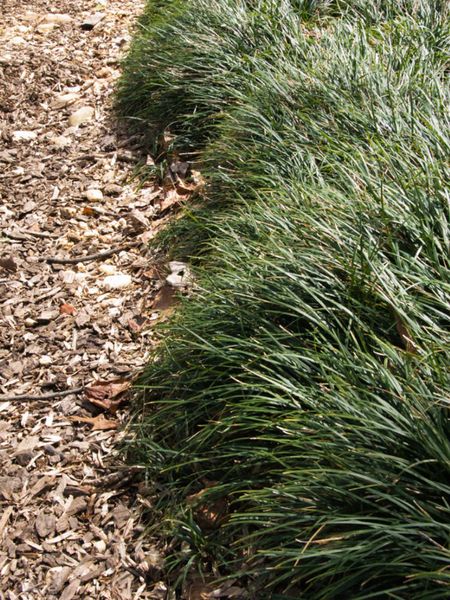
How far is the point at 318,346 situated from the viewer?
270 centimetres

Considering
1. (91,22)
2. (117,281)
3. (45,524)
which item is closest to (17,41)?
(91,22)

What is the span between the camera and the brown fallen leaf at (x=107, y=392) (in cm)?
333

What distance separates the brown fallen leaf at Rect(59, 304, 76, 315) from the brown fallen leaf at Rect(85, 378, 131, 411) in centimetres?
60

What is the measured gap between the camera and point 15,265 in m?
4.28

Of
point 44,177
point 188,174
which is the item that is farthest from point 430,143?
point 44,177

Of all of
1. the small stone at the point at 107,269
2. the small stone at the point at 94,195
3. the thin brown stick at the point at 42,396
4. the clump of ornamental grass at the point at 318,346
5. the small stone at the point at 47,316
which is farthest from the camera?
the small stone at the point at 94,195

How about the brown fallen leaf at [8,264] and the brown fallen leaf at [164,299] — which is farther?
the brown fallen leaf at [8,264]

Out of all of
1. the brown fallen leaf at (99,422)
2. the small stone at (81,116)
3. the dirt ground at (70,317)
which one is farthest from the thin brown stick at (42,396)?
the small stone at (81,116)

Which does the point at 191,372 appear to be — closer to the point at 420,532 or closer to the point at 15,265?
the point at 420,532

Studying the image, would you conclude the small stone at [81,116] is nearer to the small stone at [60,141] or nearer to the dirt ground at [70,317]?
the dirt ground at [70,317]

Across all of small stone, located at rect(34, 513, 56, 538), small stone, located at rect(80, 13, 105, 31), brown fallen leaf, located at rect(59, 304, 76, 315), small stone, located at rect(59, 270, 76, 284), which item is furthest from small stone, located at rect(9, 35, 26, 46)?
small stone, located at rect(34, 513, 56, 538)

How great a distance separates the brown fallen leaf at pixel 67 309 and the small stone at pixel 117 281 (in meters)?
0.23

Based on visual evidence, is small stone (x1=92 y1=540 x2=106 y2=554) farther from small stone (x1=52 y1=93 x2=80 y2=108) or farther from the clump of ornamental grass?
small stone (x1=52 y1=93 x2=80 y2=108)

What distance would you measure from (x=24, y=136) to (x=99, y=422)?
2.80 metres
